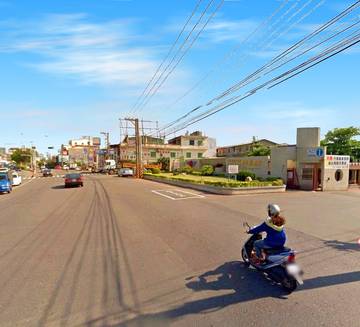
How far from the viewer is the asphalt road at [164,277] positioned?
416 centimetres

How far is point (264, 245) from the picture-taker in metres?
5.50

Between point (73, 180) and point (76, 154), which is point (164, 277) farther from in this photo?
point (76, 154)

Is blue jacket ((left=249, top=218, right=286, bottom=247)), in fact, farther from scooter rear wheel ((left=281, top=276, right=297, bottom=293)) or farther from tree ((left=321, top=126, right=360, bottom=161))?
tree ((left=321, top=126, right=360, bottom=161))

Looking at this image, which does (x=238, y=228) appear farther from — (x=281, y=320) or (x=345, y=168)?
(x=345, y=168)

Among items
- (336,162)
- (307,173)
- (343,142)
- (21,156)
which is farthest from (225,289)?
(21,156)

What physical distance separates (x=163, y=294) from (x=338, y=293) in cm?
286

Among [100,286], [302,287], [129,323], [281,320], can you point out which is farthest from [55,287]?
[302,287]

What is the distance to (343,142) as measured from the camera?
Result: 4638 cm

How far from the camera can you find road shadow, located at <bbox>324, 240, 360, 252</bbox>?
292 inches

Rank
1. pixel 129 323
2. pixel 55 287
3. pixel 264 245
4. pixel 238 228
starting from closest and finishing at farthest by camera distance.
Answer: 1. pixel 129 323
2. pixel 55 287
3. pixel 264 245
4. pixel 238 228

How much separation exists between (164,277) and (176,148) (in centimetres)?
6669

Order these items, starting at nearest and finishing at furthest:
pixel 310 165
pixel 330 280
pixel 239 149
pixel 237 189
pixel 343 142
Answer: pixel 330 280 < pixel 237 189 < pixel 310 165 < pixel 343 142 < pixel 239 149

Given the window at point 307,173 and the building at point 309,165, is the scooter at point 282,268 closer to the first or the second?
the building at point 309,165

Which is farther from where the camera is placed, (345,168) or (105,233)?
(345,168)
